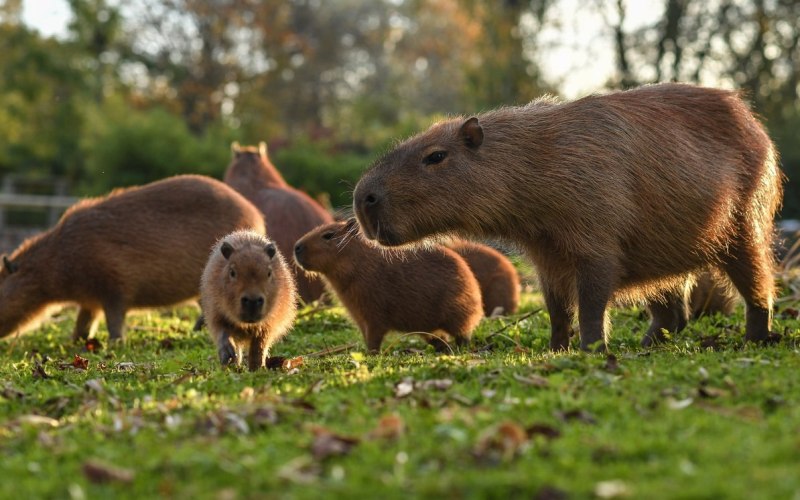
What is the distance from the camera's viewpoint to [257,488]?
2.84 m

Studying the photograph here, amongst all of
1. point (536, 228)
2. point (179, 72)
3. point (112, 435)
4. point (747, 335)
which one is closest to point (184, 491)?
point (112, 435)

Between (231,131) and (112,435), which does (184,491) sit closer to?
(112,435)

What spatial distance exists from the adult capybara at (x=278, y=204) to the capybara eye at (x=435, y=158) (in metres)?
3.66

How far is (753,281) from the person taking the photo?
5.85 meters

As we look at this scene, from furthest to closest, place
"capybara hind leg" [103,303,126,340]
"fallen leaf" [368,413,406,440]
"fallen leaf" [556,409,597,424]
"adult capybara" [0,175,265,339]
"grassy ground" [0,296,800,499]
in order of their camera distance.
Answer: "adult capybara" [0,175,265,339] < "capybara hind leg" [103,303,126,340] < "fallen leaf" [556,409,597,424] < "fallen leaf" [368,413,406,440] < "grassy ground" [0,296,800,499]

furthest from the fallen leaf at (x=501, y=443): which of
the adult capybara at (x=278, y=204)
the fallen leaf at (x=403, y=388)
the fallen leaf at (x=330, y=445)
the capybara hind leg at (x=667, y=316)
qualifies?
the adult capybara at (x=278, y=204)

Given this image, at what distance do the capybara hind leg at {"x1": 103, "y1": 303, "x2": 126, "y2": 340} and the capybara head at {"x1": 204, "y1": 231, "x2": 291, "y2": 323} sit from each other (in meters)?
2.14

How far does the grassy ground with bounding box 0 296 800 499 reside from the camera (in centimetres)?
282

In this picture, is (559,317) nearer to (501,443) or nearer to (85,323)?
(501,443)

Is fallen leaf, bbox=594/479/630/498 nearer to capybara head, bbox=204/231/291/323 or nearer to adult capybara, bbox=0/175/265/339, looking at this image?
capybara head, bbox=204/231/291/323

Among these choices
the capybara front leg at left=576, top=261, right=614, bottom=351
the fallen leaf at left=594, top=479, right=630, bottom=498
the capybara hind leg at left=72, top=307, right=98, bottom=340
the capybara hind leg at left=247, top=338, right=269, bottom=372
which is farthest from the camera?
the capybara hind leg at left=72, top=307, right=98, bottom=340

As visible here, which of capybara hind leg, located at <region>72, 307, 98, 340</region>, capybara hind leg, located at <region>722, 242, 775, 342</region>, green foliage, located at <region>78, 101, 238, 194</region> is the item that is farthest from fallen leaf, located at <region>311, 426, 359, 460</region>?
green foliage, located at <region>78, 101, 238, 194</region>

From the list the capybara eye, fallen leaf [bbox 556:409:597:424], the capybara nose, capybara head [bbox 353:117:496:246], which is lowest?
fallen leaf [bbox 556:409:597:424]

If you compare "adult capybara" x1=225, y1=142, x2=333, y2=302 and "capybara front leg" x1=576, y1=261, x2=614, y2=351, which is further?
"adult capybara" x1=225, y1=142, x2=333, y2=302
